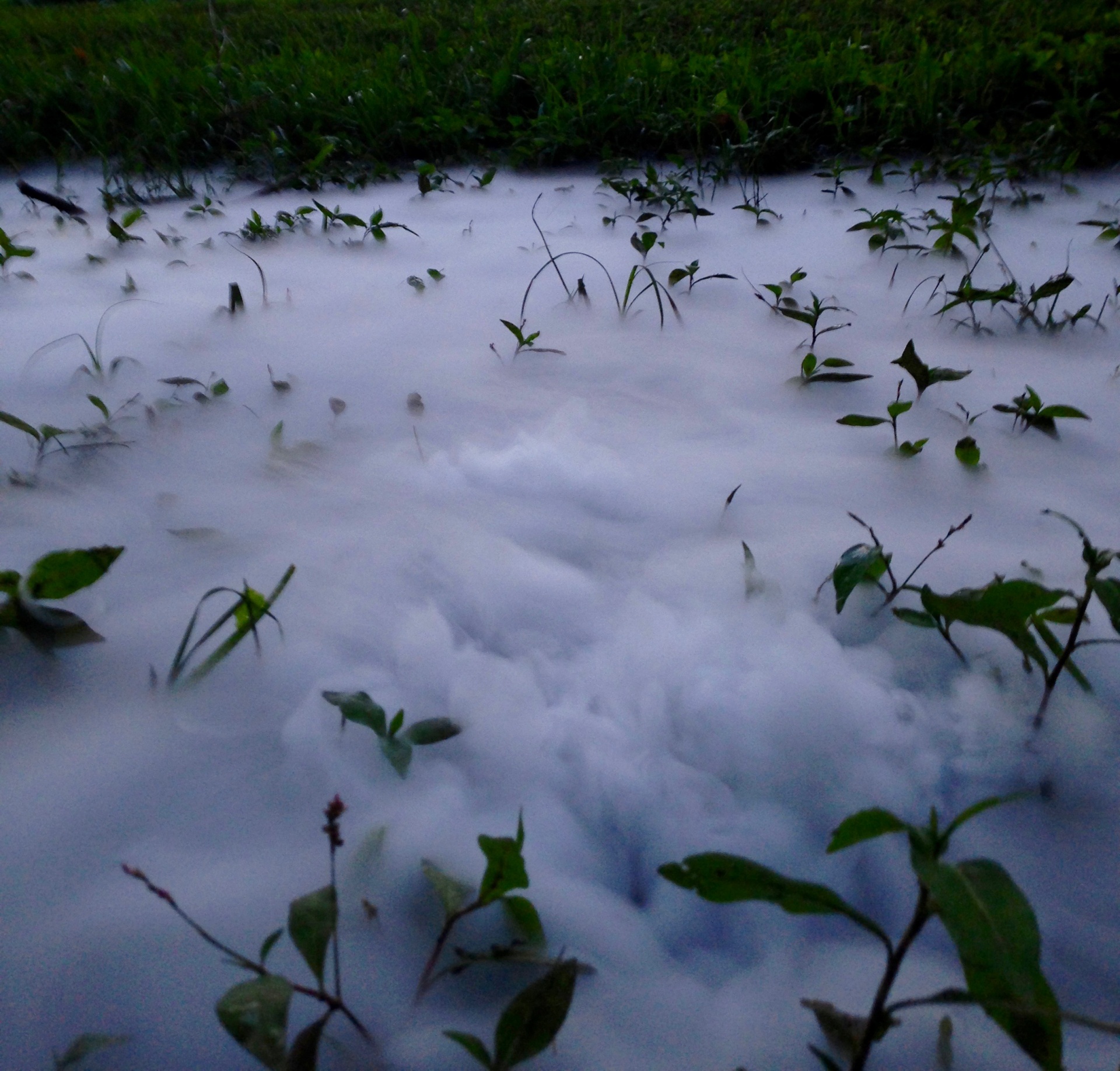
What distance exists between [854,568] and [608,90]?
2.39 meters

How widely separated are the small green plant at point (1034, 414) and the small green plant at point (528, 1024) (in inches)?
41.7

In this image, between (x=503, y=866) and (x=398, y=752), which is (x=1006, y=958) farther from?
(x=398, y=752)

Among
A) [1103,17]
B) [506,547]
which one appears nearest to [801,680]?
[506,547]

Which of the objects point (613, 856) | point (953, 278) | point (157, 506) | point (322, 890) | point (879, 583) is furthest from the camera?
point (953, 278)

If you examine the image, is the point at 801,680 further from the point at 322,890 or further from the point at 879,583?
the point at 322,890

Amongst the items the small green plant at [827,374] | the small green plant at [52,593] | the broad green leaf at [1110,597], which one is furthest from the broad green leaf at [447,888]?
the small green plant at [827,374]

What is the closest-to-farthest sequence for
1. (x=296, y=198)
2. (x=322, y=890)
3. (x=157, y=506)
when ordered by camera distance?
1. (x=322, y=890)
2. (x=157, y=506)
3. (x=296, y=198)

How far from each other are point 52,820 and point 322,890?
300 millimetres

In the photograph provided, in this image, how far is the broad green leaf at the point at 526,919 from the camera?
2.02 ft

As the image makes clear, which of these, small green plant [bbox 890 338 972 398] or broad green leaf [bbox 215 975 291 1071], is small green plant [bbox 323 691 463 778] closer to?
broad green leaf [bbox 215 975 291 1071]

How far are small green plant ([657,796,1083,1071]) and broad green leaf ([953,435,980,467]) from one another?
2.33ft

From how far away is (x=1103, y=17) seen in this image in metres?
2.76

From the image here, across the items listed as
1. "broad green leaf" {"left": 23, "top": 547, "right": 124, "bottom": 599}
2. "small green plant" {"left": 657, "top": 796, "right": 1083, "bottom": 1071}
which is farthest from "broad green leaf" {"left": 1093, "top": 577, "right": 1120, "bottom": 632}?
"broad green leaf" {"left": 23, "top": 547, "right": 124, "bottom": 599}

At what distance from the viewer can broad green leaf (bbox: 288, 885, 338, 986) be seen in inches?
22.2
